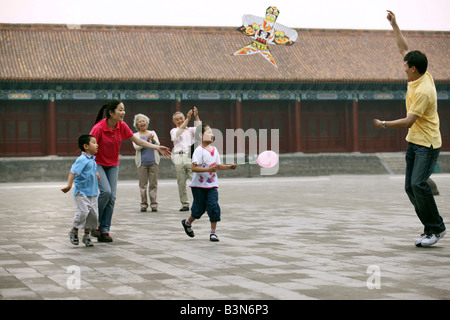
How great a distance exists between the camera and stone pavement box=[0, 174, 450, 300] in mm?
4426

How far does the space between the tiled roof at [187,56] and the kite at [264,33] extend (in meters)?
0.35

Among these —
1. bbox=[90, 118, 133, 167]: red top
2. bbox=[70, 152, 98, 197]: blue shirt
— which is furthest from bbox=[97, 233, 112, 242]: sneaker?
bbox=[90, 118, 133, 167]: red top

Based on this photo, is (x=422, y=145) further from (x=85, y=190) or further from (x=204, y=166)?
(x=85, y=190)

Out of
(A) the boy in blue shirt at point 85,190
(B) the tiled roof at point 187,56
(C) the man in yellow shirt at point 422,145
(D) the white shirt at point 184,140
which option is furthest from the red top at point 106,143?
(B) the tiled roof at point 187,56

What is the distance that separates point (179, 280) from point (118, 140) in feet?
9.27

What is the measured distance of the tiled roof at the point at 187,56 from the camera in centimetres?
2878

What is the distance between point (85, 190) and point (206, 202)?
3.93ft

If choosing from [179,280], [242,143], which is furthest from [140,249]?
[242,143]

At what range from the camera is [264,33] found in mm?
31781

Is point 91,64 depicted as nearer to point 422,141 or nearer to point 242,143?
point 242,143

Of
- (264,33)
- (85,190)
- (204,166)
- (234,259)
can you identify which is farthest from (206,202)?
(264,33)

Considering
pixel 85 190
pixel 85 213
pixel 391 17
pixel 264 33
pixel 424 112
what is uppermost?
pixel 264 33

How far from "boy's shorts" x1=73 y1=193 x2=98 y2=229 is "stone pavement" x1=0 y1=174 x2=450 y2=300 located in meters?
0.22

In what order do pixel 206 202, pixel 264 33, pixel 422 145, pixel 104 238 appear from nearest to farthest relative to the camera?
1. pixel 422 145
2. pixel 104 238
3. pixel 206 202
4. pixel 264 33
